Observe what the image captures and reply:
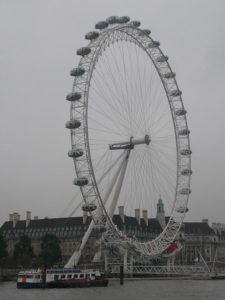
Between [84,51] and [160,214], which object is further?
[160,214]

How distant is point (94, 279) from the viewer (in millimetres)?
53750

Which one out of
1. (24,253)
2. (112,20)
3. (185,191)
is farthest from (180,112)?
(24,253)

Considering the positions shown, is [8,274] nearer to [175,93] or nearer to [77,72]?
[175,93]

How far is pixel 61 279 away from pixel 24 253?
26611 millimetres

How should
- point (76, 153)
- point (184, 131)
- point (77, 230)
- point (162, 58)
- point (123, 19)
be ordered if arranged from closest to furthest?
point (76, 153) → point (123, 19) → point (162, 58) → point (184, 131) → point (77, 230)

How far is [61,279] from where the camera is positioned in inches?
2122

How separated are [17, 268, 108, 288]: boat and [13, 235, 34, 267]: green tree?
1960cm

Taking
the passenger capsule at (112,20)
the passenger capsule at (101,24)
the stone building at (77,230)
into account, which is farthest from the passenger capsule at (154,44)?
the stone building at (77,230)

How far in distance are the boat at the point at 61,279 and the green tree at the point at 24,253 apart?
64.3 feet

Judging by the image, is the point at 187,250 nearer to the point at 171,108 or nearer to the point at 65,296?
the point at 171,108

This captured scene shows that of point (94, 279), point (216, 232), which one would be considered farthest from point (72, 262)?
point (216, 232)

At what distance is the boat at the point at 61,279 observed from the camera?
175 feet

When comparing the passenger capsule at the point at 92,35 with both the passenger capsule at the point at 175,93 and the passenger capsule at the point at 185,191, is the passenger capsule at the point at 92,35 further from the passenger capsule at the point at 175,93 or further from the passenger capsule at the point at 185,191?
the passenger capsule at the point at 185,191

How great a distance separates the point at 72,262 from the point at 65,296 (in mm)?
21486
